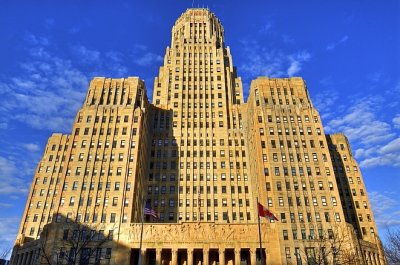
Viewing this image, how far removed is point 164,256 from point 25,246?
34236 mm

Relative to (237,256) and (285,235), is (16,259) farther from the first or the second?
(285,235)

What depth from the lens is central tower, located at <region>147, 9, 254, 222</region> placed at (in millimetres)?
87062

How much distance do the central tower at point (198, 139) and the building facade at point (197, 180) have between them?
1.18 ft

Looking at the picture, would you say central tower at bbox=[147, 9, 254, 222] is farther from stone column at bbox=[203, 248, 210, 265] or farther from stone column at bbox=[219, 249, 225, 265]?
stone column at bbox=[219, 249, 225, 265]

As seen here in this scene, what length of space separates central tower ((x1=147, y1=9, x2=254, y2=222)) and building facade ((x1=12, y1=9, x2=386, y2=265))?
0.36 metres

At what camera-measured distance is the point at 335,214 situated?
70.9 meters

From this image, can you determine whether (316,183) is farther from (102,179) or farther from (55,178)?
(55,178)

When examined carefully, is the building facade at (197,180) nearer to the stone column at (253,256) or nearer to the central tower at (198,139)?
the stone column at (253,256)

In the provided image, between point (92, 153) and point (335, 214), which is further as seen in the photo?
point (92, 153)

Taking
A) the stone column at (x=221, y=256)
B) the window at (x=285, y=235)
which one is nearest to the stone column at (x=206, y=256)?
the stone column at (x=221, y=256)

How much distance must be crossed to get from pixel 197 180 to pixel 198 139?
13536mm

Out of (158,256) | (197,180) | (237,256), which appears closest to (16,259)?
(158,256)

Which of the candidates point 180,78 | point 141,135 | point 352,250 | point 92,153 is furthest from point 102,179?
point 352,250

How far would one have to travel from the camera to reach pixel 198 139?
9775 centimetres
